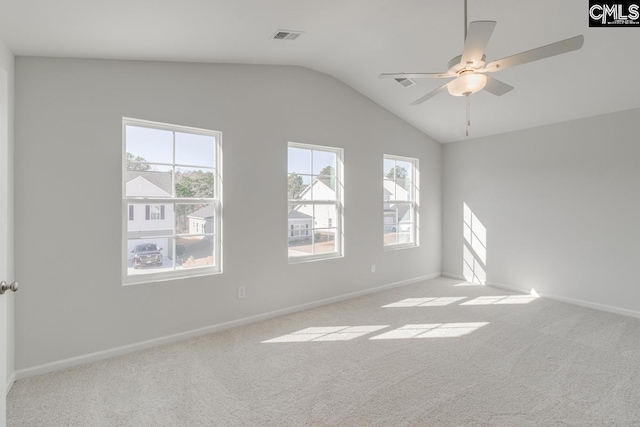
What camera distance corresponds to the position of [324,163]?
4328 millimetres

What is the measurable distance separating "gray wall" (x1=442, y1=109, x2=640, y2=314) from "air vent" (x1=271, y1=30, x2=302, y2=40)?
366cm

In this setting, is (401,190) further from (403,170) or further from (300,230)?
(300,230)

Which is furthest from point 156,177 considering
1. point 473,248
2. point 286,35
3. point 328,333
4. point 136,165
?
point 473,248

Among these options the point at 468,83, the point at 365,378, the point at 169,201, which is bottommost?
the point at 365,378

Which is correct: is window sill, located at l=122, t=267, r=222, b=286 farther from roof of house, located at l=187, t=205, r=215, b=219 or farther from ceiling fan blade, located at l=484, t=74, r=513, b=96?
ceiling fan blade, located at l=484, t=74, r=513, b=96

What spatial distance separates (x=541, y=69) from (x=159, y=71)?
3837 millimetres

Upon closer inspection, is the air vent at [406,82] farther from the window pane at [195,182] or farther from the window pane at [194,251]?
the window pane at [194,251]

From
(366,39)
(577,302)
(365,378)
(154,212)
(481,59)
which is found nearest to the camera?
(481,59)

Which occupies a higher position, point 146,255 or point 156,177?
point 156,177

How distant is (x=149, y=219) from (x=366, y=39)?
2.87 m

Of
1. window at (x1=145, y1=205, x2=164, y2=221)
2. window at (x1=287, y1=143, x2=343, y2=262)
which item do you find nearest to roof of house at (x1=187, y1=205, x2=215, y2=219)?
window at (x1=145, y1=205, x2=164, y2=221)

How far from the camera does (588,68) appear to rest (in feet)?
10.5

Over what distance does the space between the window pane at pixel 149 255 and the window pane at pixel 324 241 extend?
1801 mm

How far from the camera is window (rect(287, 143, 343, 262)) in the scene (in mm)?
4020
